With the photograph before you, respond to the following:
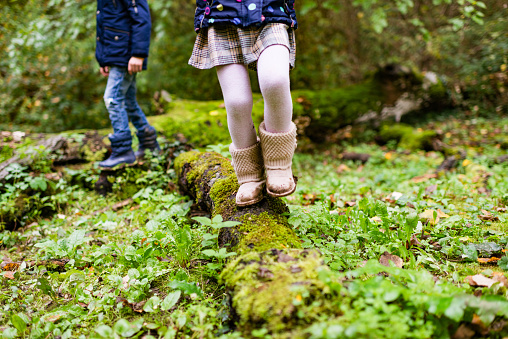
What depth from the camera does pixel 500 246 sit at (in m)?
1.88

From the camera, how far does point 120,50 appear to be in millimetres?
3469

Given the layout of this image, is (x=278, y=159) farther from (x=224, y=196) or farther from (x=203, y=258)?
(x=203, y=258)

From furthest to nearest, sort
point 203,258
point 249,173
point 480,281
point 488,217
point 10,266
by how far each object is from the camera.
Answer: point 488,217 → point 10,266 → point 249,173 → point 203,258 → point 480,281

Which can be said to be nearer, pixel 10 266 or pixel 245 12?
pixel 245 12

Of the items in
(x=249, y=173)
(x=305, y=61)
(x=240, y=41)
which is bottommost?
(x=249, y=173)

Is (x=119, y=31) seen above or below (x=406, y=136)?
above

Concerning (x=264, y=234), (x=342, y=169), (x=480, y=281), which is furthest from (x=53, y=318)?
(x=342, y=169)

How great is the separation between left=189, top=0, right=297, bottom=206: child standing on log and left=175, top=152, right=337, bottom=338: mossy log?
18 cm

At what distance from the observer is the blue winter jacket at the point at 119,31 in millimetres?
3449

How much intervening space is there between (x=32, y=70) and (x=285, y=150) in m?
8.16

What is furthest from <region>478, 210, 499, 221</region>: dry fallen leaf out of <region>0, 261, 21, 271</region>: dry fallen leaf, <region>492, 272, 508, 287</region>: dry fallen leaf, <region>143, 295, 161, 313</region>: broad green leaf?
<region>0, 261, 21, 271</region>: dry fallen leaf

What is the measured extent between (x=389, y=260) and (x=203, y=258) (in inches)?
42.3

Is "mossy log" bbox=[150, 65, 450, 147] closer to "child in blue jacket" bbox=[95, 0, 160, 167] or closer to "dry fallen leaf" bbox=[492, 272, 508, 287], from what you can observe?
"child in blue jacket" bbox=[95, 0, 160, 167]

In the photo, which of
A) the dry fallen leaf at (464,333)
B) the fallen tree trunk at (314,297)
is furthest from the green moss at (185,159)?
the dry fallen leaf at (464,333)
